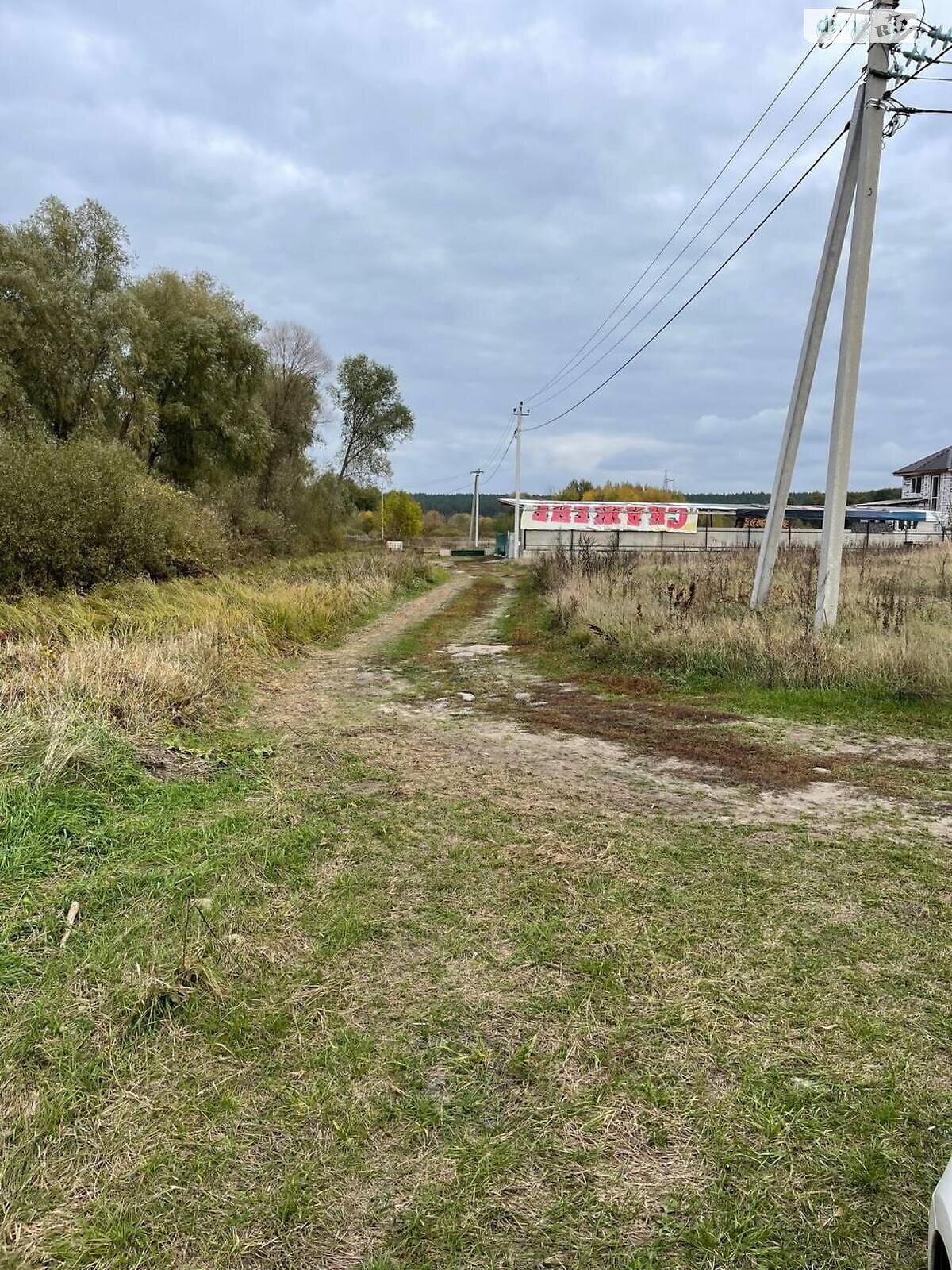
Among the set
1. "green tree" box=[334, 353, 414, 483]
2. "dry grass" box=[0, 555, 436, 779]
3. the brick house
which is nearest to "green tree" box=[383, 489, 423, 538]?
"green tree" box=[334, 353, 414, 483]

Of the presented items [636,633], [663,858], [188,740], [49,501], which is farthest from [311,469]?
[663,858]

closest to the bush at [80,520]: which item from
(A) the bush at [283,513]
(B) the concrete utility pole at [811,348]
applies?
(A) the bush at [283,513]

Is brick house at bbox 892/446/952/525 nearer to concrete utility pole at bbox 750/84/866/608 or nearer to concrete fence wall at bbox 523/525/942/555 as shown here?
concrete fence wall at bbox 523/525/942/555

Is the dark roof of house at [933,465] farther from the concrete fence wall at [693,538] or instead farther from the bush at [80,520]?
the bush at [80,520]

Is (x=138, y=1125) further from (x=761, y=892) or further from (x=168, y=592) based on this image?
(x=168, y=592)

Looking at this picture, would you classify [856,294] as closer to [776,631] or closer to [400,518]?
[776,631]

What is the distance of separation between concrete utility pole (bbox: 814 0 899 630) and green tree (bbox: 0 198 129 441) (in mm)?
18010

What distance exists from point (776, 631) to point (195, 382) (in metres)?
21.9

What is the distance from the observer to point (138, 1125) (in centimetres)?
212

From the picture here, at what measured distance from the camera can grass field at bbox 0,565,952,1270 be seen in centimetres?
184

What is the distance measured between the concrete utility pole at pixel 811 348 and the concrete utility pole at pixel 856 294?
9.6 inches

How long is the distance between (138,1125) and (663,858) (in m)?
2.66

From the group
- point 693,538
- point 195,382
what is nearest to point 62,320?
point 195,382

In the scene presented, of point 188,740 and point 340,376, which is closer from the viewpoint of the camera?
point 188,740
